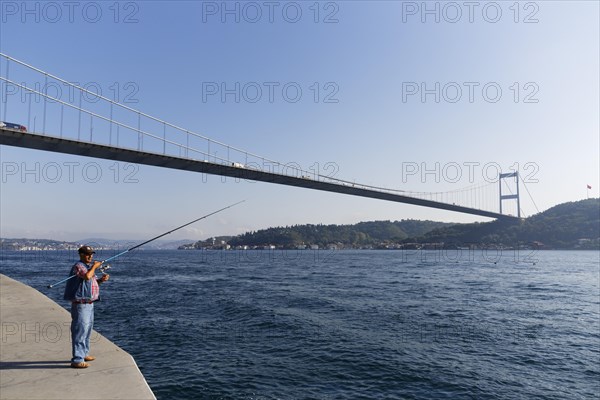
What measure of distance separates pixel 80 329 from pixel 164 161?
3305 cm

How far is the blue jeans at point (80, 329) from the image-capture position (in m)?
3.79

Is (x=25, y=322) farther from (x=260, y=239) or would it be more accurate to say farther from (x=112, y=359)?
(x=260, y=239)

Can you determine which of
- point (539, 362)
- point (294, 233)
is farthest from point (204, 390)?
point (294, 233)

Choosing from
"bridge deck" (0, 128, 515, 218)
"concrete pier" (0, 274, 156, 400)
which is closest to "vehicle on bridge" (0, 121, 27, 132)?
"bridge deck" (0, 128, 515, 218)

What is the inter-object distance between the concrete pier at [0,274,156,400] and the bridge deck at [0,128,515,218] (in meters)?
25.3

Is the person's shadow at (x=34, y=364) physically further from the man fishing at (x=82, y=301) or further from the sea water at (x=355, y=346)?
the sea water at (x=355, y=346)

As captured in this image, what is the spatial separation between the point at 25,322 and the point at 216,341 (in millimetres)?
4696

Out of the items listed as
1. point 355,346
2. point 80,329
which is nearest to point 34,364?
point 80,329

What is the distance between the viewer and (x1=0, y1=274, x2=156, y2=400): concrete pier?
3188mm

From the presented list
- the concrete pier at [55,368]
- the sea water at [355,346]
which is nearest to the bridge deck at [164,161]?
the sea water at [355,346]

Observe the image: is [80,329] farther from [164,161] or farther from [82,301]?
[164,161]

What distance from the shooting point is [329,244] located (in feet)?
472

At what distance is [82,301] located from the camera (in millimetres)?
4012

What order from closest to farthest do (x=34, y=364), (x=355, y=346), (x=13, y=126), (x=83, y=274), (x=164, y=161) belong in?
(x=34, y=364), (x=83, y=274), (x=355, y=346), (x=13, y=126), (x=164, y=161)
